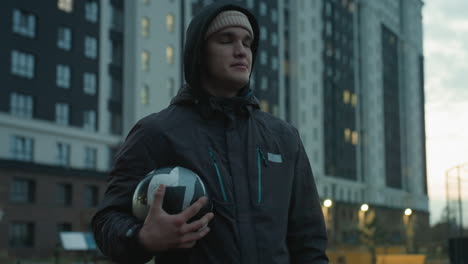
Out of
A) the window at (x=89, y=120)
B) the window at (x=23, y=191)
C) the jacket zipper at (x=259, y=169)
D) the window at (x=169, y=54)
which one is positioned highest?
the window at (x=169, y=54)

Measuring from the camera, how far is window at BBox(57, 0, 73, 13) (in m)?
58.5

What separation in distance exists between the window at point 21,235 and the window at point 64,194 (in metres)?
3.66

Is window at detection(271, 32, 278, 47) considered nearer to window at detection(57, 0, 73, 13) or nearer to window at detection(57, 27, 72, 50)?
window at detection(57, 0, 73, 13)

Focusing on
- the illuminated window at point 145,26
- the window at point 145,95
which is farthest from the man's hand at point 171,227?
the illuminated window at point 145,26

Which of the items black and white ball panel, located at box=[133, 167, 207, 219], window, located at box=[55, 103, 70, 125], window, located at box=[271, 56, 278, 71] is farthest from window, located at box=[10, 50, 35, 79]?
black and white ball panel, located at box=[133, 167, 207, 219]

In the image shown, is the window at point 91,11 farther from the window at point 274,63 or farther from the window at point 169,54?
the window at point 274,63

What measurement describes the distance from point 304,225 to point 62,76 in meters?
56.1

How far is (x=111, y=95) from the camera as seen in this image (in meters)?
62.4

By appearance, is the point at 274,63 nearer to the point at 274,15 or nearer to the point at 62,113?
the point at 274,15

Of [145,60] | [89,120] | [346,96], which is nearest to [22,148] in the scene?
[89,120]

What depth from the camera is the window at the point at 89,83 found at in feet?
196

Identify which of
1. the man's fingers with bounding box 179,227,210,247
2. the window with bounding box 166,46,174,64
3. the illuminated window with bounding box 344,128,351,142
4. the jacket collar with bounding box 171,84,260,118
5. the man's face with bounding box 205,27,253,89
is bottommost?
the man's fingers with bounding box 179,227,210,247

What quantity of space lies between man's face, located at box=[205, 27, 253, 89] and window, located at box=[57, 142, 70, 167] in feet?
181

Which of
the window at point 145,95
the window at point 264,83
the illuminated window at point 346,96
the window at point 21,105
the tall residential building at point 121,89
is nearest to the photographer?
the window at point 21,105
